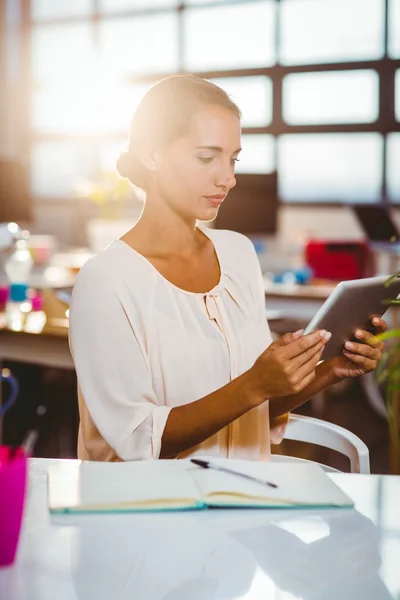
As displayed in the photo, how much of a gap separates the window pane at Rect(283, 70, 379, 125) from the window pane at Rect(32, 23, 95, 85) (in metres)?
1.84

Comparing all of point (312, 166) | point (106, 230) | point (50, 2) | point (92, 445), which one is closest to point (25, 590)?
point (92, 445)

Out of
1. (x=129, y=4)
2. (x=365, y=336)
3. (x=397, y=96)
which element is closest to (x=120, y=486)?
(x=365, y=336)

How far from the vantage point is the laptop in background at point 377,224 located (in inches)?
162

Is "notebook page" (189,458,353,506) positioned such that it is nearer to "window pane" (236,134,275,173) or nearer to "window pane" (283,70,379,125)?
"window pane" (283,70,379,125)

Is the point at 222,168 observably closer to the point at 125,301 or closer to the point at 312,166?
the point at 125,301

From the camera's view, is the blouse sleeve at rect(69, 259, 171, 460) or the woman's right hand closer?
the woman's right hand

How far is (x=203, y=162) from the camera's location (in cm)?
145

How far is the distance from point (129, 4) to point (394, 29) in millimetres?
2204

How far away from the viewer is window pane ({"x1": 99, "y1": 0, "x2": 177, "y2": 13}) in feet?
21.3

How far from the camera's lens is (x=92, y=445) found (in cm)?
142

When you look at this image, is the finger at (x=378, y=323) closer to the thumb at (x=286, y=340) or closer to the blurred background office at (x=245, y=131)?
the thumb at (x=286, y=340)

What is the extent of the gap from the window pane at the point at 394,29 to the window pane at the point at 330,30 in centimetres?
6

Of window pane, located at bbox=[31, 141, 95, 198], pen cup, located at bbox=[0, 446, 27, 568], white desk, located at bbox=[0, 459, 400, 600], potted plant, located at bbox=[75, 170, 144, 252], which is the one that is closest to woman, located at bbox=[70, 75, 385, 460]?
white desk, located at bbox=[0, 459, 400, 600]

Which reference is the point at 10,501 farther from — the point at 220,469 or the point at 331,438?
the point at 331,438
